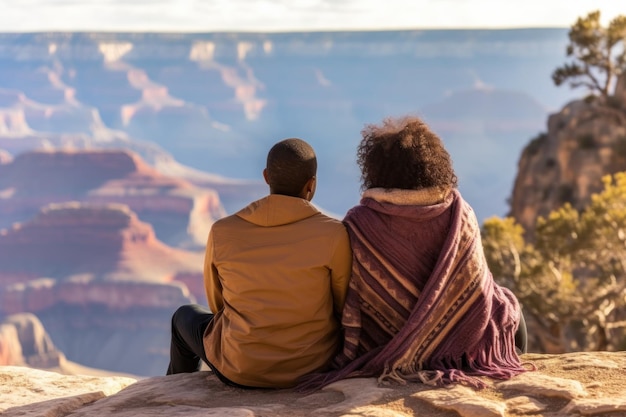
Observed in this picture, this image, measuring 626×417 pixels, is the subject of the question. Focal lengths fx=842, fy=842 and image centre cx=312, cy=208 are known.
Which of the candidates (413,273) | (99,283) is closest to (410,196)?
(413,273)

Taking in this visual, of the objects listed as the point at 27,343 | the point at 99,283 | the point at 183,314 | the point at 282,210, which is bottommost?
the point at 27,343

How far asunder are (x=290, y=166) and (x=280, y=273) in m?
0.50

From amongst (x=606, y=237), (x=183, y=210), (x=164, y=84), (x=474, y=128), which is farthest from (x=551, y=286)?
(x=164, y=84)

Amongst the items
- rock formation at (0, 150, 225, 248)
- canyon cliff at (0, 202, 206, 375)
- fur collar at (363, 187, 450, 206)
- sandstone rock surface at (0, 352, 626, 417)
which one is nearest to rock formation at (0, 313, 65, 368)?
canyon cliff at (0, 202, 206, 375)

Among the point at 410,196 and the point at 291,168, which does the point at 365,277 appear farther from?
the point at 291,168

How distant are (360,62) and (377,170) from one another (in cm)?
19290

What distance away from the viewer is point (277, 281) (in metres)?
3.97

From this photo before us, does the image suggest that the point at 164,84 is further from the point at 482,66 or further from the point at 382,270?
the point at 382,270

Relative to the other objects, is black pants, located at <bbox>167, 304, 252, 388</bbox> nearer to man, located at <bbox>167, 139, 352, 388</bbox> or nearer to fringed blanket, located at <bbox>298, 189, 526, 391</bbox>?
man, located at <bbox>167, 139, 352, 388</bbox>

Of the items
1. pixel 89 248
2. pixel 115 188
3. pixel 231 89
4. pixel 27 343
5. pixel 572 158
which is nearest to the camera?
pixel 572 158

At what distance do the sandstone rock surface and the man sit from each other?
0.20 meters

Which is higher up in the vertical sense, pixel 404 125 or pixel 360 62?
pixel 360 62

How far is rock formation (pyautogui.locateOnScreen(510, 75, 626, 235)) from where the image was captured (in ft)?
87.7

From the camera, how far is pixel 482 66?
183250mm
